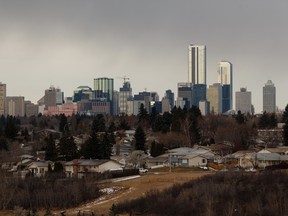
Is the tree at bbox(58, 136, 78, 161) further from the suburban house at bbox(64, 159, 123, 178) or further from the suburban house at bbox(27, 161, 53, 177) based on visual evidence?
the suburban house at bbox(64, 159, 123, 178)

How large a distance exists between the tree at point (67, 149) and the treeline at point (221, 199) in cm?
2243

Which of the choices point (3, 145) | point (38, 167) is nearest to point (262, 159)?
point (38, 167)

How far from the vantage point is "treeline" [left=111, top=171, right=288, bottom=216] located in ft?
92.3

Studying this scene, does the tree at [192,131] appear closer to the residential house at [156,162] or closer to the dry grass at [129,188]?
the residential house at [156,162]

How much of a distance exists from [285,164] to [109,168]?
43.9 ft

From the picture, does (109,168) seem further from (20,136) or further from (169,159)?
(20,136)

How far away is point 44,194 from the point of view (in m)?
35.4

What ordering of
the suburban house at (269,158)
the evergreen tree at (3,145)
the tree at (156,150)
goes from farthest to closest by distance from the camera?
the evergreen tree at (3,145), the tree at (156,150), the suburban house at (269,158)

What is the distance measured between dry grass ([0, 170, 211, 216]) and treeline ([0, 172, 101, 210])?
2.81ft

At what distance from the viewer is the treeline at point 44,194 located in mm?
34719

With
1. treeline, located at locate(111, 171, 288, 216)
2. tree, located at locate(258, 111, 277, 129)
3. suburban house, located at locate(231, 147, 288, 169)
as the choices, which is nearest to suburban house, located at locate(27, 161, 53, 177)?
suburban house, located at locate(231, 147, 288, 169)

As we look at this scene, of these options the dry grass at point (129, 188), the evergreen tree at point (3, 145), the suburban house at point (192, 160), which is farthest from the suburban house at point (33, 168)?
the suburban house at point (192, 160)

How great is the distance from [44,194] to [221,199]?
10.4 m

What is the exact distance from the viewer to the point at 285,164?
47.7 metres
